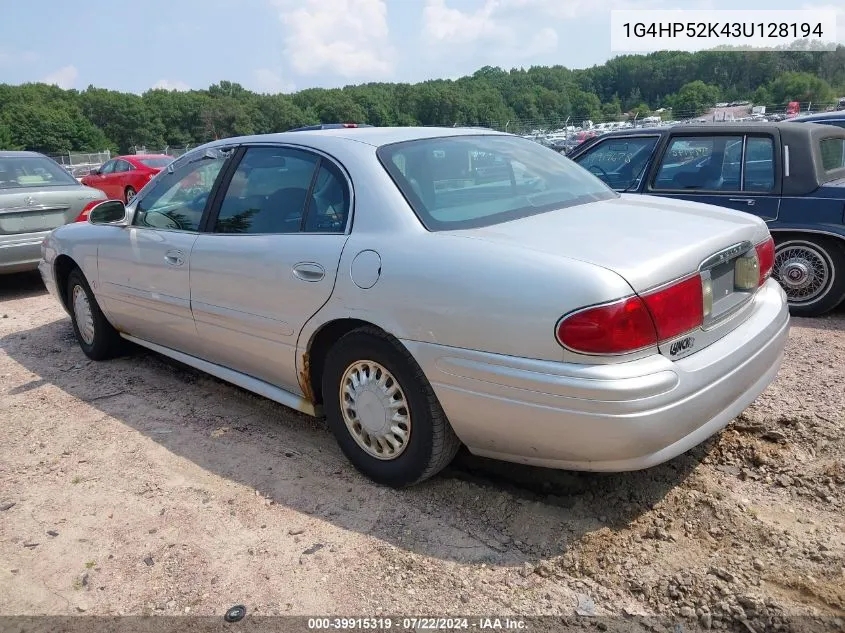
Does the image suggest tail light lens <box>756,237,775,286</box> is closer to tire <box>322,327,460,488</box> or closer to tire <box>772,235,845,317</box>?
tire <box>322,327,460,488</box>

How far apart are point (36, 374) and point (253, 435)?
223cm

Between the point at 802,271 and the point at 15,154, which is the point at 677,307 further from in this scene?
the point at 15,154

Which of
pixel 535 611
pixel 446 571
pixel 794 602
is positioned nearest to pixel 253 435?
pixel 446 571

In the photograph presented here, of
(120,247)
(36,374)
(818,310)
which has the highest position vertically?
(120,247)

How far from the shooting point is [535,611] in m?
2.30

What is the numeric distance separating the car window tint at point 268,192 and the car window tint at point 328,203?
0.04 m

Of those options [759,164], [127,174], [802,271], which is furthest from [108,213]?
[127,174]

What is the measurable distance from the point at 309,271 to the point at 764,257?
6.91ft

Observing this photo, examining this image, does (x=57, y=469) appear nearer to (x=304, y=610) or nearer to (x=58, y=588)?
(x=58, y=588)

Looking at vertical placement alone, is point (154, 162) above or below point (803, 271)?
above

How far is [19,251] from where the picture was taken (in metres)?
7.21

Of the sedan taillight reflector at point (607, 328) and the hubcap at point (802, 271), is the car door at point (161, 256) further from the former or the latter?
the hubcap at point (802, 271)

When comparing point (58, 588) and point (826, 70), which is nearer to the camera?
point (58, 588)

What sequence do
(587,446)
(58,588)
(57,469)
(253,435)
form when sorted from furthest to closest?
(253,435)
(57,469)
(58,588)
(587,446)
